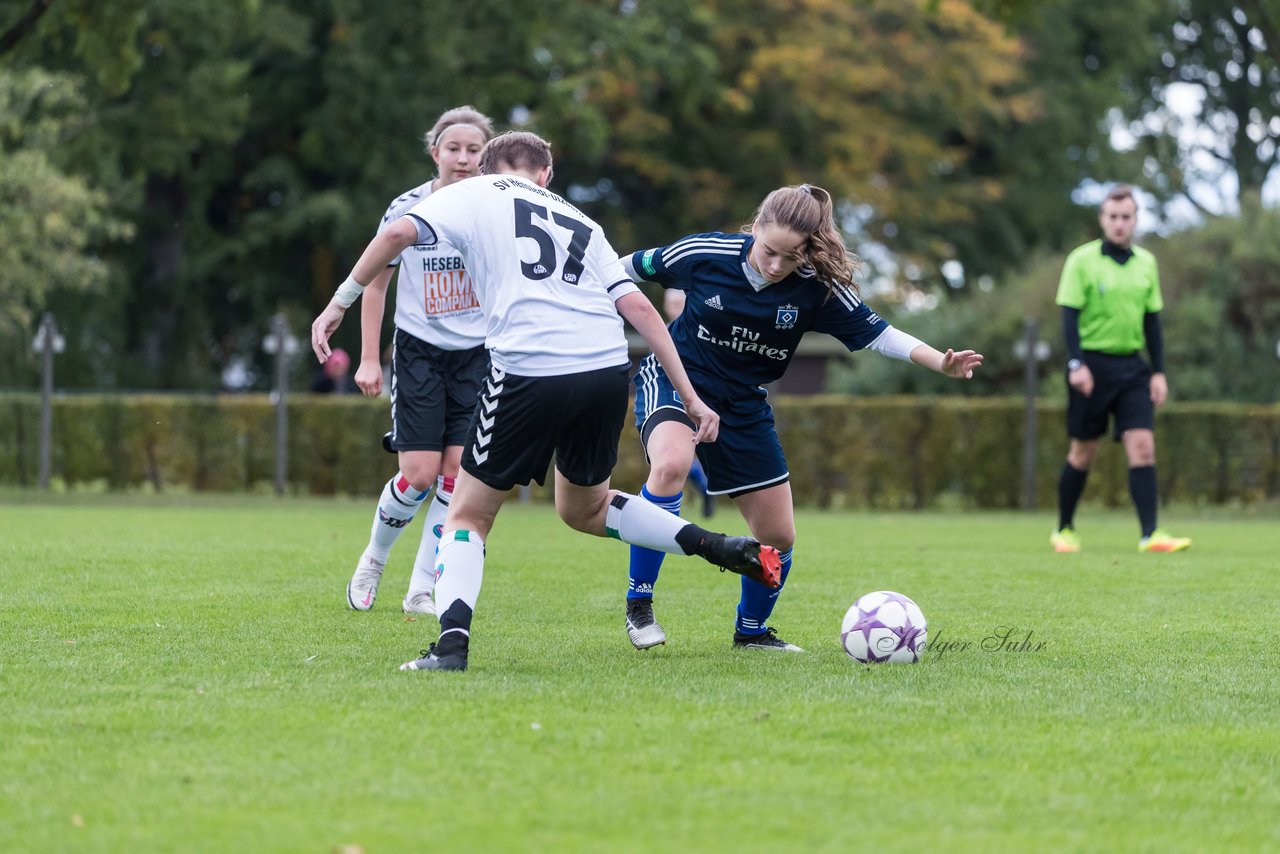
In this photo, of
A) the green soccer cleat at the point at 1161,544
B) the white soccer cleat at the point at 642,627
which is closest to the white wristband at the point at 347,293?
the white soccer cleat at the point at 642,627

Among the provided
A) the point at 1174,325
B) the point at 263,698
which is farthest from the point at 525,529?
the point at 1174,325

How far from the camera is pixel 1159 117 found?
45750 mm

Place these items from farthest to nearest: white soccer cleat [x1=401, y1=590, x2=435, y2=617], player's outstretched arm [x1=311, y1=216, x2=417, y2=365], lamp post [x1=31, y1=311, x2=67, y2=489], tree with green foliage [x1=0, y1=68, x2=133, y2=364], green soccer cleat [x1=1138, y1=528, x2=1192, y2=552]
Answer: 1. tree with green foliage [x1=0, y1=68, x2=133, y2=364]
2. lamp post [x1=31, y1=311, x2=67, y2=489]
3. green soccer cleat [x1=1138, y1=528, x2=1192, y2=552]
4. white soccer cleat [x1=401, y1=590, x2=435, y2=617]
5. player's outstretched arm [x1=311, y1=216, x2=417, y2=365]

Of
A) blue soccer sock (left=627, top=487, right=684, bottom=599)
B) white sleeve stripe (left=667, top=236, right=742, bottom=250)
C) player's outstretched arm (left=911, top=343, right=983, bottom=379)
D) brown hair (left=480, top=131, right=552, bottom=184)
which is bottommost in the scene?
blue soccer sock (left=627, top=487, right=684, bottom=599)

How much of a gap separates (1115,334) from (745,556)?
6.51 m

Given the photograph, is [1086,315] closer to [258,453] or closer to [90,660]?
[90,660]

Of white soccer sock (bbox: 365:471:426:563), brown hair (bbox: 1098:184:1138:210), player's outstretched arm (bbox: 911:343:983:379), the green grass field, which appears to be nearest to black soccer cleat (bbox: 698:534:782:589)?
the green grass field

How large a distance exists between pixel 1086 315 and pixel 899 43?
23551 millimetres

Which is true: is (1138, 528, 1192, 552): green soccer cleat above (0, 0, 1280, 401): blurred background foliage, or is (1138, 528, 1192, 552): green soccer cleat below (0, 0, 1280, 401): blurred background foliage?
below

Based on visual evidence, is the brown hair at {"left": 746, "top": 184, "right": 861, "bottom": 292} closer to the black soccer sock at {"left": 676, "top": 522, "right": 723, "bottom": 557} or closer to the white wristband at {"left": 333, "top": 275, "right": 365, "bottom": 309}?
the black soccer sock at {"left": 676, "top": 522, "right": 723, "bottom": 557}

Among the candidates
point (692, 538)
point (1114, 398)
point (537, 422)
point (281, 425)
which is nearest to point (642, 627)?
point (692, 538)

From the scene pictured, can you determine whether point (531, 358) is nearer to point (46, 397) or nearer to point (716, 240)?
point (716, 240)

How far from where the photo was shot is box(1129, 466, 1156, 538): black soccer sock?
11609 mm

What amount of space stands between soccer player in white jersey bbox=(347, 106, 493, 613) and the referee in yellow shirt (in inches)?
201
